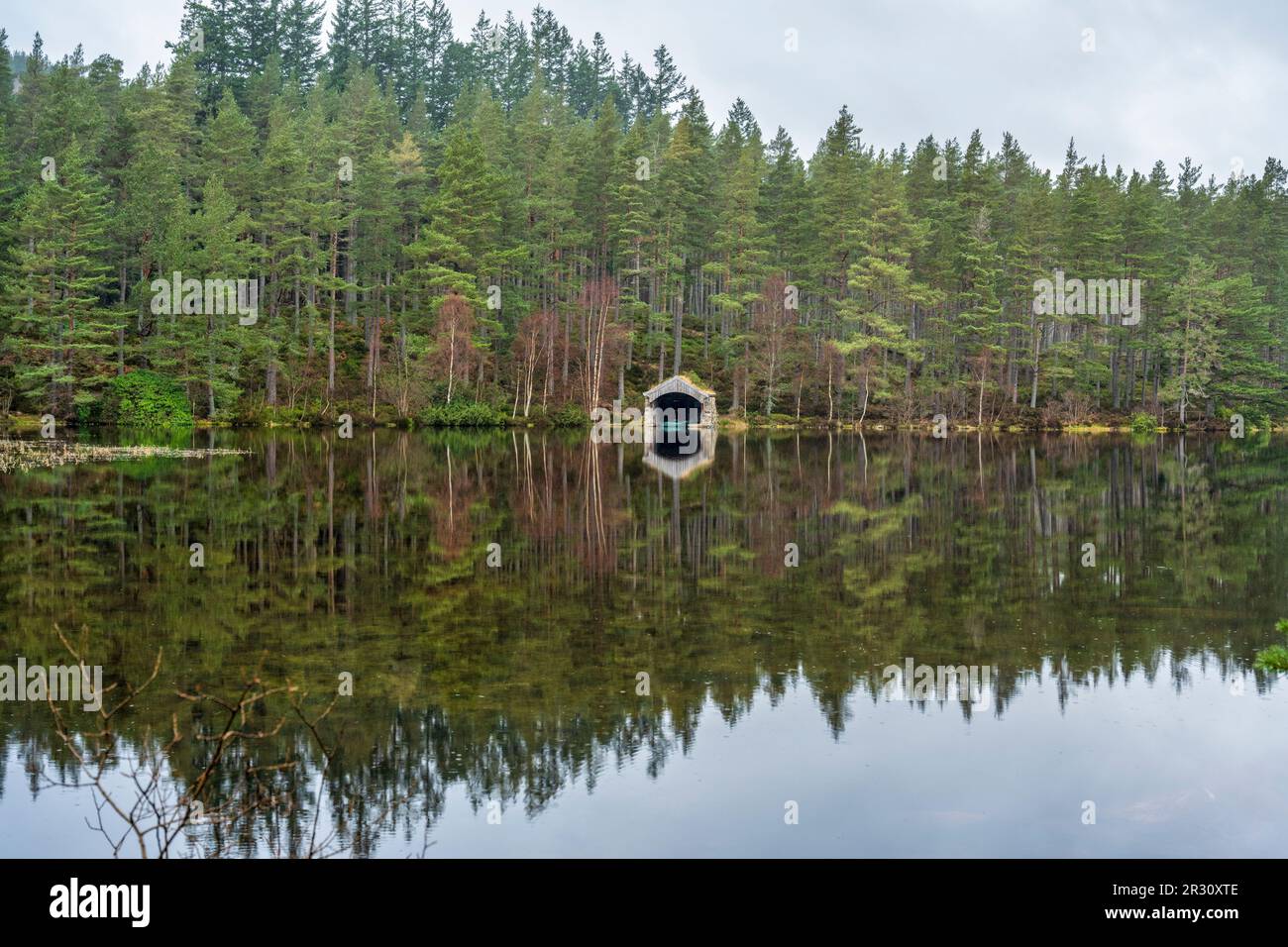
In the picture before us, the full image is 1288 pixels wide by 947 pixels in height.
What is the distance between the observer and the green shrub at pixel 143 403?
57156mm

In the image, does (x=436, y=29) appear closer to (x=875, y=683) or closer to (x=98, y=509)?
(x=98, y=509)

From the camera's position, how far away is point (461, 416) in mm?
64938

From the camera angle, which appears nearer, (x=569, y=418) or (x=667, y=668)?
(x=667, y=668)

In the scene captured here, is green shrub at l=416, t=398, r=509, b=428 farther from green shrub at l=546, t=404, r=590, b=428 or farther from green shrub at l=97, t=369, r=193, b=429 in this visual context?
green shrub at l=97, t=369, r=193, b=429

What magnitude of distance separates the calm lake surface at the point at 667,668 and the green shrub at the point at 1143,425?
49.3 metres

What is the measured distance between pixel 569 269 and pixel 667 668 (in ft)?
219

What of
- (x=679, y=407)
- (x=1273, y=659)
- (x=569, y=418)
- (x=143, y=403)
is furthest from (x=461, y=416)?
(x=1273, y=659)

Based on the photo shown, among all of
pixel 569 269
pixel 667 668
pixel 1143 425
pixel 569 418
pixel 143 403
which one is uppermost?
pixel 569 269

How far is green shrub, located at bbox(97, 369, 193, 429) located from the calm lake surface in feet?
100

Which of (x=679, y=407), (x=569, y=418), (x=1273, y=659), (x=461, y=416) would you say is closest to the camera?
(x=1273, y=659)

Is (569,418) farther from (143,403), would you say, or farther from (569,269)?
(143,403)

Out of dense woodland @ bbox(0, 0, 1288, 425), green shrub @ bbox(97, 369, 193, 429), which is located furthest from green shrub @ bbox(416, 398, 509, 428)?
green shrub @ bbox(97, 369, 193, 429)
